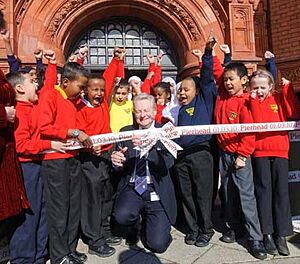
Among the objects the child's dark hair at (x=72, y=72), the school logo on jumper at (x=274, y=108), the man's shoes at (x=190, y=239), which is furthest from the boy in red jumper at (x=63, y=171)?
the school logo on jumper at (x=274, y=108)

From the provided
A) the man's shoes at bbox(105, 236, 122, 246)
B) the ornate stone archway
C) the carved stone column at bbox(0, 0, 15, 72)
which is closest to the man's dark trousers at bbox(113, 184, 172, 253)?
the man's shoes at bbox(105, 236, 122, 246)

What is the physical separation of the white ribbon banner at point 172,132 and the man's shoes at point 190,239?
3.51 feet

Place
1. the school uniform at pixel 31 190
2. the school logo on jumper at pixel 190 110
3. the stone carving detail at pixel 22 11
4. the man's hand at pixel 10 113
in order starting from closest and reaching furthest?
the man's hand at pixel 10 113
the school uniform at pixel 31 190
the school logo on jumper at pixel 190 110
the stone carving detail at pixel 22 11

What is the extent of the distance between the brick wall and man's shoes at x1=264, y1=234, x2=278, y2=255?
19.6 feet

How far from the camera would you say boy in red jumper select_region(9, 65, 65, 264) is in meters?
2.90

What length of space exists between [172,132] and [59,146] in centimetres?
105

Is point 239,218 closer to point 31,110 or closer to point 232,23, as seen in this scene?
point 31,110

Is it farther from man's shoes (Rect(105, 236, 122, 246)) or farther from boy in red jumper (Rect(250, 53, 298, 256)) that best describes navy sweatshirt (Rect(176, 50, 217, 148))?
man's shoes (Rect(105, 236, 122, 246))

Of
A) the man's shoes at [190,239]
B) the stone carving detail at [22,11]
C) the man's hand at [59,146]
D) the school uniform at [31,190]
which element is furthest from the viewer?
the stone carving detail at [22,11]

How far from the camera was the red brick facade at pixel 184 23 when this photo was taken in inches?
292

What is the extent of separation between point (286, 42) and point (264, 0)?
1.31 meters

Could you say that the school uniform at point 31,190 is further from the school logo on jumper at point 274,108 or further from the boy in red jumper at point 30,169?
the school logo on jumper at point 274,108

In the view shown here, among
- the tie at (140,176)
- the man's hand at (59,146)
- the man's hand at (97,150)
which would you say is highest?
the man's hand at (59,146)

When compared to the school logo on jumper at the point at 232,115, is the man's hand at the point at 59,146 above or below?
below
